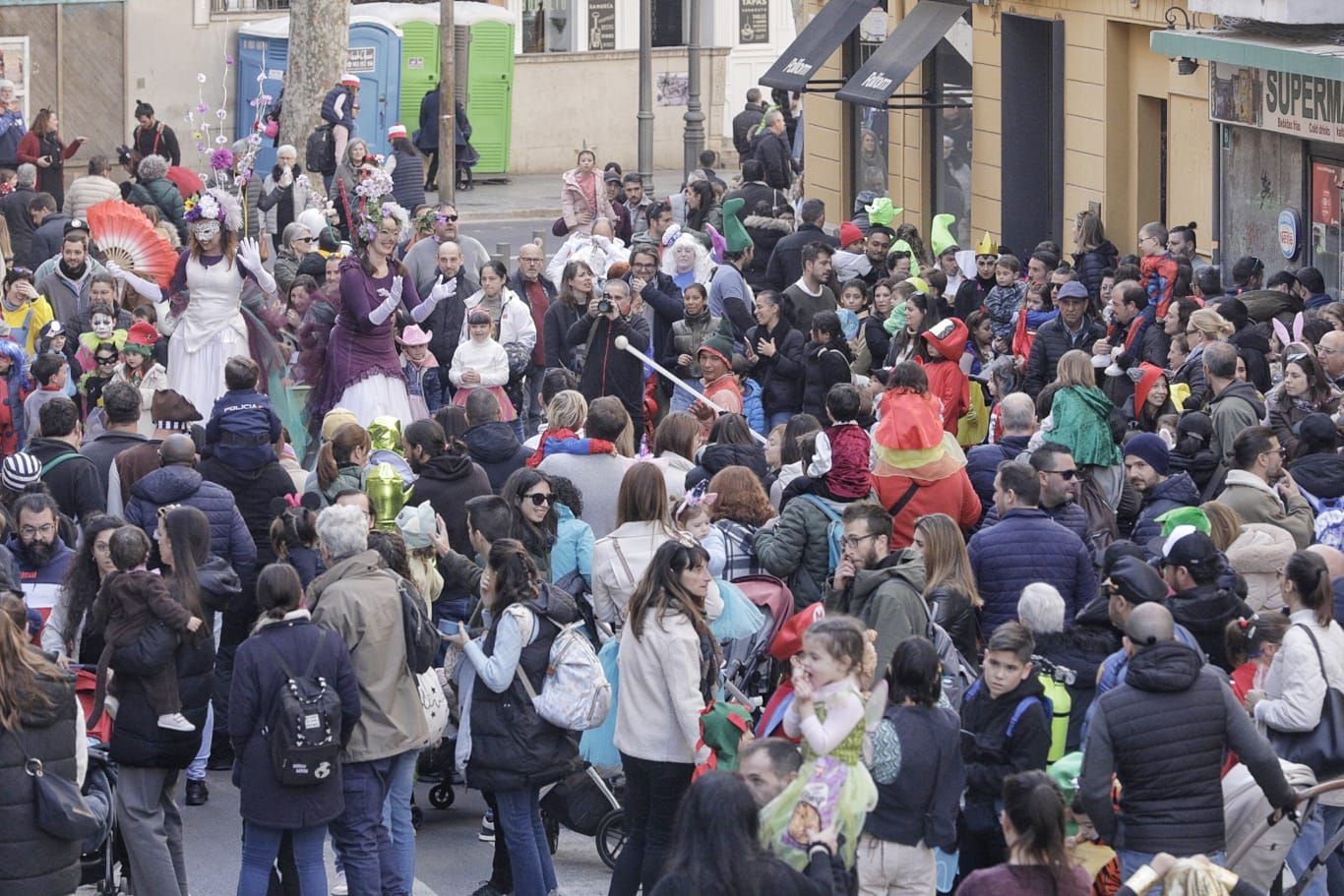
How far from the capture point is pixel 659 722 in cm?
771

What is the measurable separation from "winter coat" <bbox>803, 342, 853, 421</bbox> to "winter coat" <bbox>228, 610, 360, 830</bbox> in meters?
5.85

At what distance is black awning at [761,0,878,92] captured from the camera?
22922mm

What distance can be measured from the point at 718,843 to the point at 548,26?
32.8 meters

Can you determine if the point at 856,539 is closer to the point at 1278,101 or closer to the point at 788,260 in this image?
the point at 788,260

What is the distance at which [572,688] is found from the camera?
8031 millimetres

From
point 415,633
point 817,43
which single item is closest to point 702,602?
point 415,633

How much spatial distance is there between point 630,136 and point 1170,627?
97.9ft

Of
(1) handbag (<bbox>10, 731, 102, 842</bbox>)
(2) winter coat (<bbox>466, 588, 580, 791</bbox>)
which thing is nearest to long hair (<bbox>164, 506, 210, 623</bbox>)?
(2) winter coat (<bbox>466, 588, 580, 791</bbox>)

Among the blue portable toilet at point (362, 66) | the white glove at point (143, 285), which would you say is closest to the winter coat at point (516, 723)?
the white glove at point (143, 285)

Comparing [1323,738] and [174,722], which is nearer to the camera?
[1323,738]

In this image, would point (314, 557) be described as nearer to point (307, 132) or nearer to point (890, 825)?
point (890, 825)

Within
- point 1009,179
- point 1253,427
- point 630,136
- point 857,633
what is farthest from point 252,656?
point 630,136

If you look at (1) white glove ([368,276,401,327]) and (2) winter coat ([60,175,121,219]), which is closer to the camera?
(1) white glove ([368,276,401,327])

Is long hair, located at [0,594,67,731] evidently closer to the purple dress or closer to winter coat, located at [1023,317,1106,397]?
the purple dress
